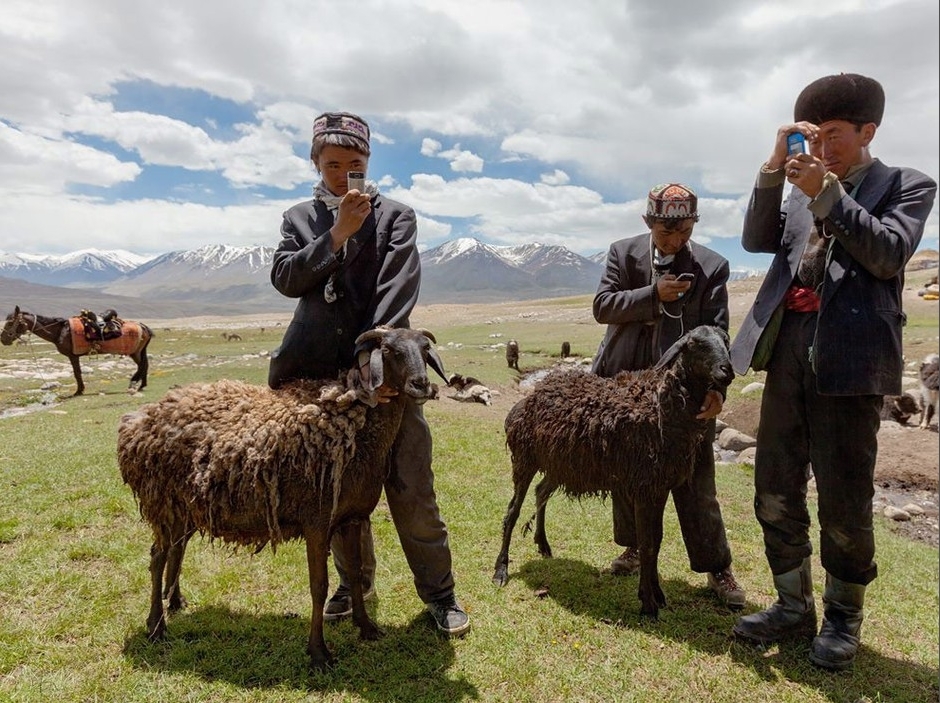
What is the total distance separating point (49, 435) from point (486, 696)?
33.9 feet

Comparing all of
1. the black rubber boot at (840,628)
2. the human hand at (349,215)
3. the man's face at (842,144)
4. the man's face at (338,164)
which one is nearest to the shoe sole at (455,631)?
the black rubber boot at (840,628)

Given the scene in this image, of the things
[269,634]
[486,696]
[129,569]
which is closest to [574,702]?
[486,696]

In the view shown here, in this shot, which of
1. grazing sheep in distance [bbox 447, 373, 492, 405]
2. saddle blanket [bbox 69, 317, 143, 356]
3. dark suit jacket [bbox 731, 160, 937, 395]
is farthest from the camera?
saddle blanket [bbox 69, 317, 143, 356]

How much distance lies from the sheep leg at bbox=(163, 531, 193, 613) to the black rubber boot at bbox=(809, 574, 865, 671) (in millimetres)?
4707

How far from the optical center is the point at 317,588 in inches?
150

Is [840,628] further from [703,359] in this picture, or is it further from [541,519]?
[541,519]

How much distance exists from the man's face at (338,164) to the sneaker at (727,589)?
456 centimetres

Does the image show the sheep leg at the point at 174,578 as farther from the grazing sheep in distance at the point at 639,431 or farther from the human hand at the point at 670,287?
the human hand at the point at 670,287

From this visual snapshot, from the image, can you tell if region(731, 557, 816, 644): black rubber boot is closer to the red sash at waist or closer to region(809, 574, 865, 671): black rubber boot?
region(809, 574, 865, 671): black rubber boot

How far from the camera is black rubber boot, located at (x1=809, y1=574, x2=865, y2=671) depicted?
3.84 m

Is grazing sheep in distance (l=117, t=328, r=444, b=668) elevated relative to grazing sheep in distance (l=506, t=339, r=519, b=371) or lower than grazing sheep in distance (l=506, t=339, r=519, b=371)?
elevated

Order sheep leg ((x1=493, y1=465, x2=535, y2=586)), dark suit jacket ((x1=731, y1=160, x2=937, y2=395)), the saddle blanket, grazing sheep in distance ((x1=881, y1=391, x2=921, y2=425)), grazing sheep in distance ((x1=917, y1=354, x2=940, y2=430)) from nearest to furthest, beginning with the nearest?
dark suit jacket ((x1=731, y1=160, x2=937, y2=395)), sheep leg ((x1=493, y1=465, x2=535, y2=586)), grazing sheep in distance ((x1=917, y1=354, x2=940, y2=430)), grazing sheep in distance ((x1=881, y1=391, x2=921, y2=425)), the saddle blanket

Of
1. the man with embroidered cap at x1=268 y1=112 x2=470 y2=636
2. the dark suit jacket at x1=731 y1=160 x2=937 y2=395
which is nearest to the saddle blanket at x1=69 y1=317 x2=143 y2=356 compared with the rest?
the man with embroidered cap at x1=268 y1=112 x2=470 y2=636

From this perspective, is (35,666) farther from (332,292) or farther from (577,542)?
(577,542)
